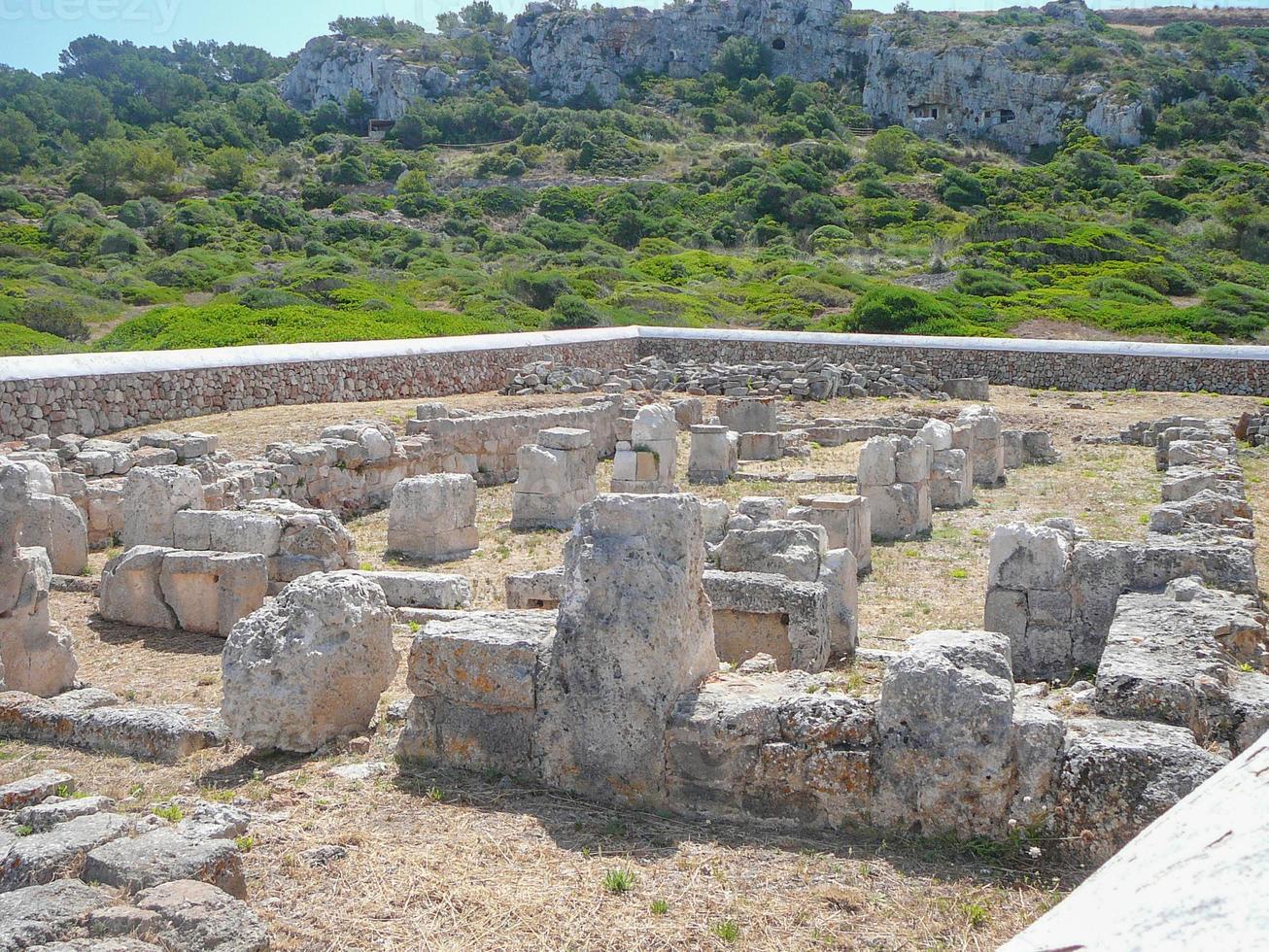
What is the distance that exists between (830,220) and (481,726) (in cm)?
5196

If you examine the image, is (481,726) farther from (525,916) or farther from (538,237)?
(538,237)

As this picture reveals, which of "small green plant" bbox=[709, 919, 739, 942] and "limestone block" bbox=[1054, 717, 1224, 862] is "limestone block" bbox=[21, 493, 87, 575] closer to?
"small green plant" bbox=[709, 919, 739, 942]

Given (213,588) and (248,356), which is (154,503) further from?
(248,356)

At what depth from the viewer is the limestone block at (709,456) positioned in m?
17.8

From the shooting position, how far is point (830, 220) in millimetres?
55312

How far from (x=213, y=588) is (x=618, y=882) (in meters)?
5.71

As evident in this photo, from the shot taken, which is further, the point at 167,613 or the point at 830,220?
the point at 830,220

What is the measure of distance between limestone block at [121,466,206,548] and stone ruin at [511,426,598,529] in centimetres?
422

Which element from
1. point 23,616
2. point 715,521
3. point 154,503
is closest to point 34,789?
point 23,616

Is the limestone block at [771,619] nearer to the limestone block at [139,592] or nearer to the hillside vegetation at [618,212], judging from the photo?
the limestone block at [139,592]

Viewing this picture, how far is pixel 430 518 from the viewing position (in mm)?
12695

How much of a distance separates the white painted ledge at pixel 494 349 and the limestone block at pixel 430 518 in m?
7.53

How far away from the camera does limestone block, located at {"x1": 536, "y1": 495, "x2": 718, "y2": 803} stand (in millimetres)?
5480

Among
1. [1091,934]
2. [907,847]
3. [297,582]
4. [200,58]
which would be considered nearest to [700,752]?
[907,847]
